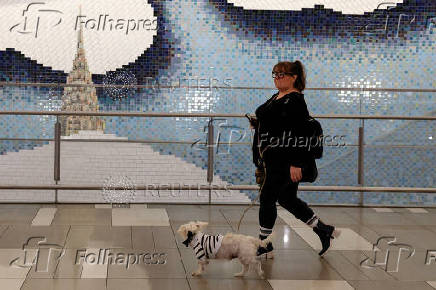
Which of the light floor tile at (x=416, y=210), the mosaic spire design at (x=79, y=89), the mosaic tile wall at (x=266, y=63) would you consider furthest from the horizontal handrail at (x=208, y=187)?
the mosaic spire design at (x=79, y=89)

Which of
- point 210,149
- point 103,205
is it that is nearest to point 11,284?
point 103,205

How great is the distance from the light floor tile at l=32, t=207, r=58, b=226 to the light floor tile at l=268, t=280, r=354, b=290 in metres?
1.83

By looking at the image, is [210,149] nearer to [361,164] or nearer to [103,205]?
[103,205]

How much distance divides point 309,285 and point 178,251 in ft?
2.76

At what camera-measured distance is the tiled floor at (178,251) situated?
3143 millimetres

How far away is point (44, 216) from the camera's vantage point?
469cm

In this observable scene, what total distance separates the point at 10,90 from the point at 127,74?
1441 millimetres

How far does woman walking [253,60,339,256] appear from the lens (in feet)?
11.0

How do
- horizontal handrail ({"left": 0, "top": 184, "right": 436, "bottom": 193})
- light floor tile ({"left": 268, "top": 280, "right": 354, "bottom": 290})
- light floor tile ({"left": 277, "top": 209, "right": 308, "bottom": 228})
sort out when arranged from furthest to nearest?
horizontal handrail ({"left": 0, "top": 184, "right": 436, "bottom": 193}) < light floor tile ({"left": 277, "top": 209, "right": 308, "bottom": 228}) < light floor tile ({"left": 268, "top": 280, "right": 354, "bottom": 290})

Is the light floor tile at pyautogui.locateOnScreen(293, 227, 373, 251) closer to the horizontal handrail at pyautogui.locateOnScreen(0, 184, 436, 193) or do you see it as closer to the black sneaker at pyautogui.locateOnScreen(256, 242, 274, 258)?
the black sneaker at pyautogui.locateOnScreen(256, 242, 274, 258)

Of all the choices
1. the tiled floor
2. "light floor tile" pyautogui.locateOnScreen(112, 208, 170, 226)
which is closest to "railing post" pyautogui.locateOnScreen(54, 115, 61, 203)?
the tiled floor

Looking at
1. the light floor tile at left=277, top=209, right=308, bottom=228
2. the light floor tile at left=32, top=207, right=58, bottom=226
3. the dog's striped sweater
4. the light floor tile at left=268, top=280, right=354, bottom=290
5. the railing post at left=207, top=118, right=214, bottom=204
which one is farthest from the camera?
the railing post at left=207, top=118, right=214, bottom=204

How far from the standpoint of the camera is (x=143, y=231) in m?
4.23

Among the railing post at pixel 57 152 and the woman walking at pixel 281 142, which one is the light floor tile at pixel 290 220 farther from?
the railing post at pixel 57 152
